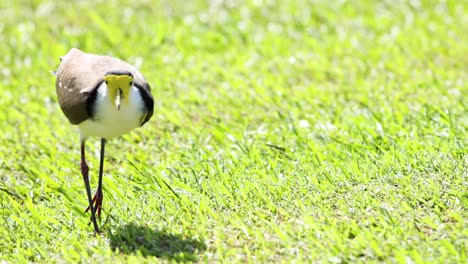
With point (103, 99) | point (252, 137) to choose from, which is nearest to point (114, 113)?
point (103, 99)

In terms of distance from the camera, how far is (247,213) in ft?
17.8

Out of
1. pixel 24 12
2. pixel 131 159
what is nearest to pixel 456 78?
pixel 131 159

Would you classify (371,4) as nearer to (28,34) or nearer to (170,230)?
(28,34)

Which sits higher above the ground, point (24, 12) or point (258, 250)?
point (24, 12)

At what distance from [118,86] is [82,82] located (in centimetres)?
48

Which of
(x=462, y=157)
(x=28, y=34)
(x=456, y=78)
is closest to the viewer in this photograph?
(x=462, y=157)

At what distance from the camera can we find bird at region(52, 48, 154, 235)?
16.2ft

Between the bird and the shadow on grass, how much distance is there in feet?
0.73

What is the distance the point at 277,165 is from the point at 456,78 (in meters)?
2.75

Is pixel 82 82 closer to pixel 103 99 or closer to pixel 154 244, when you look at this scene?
pixel 103 99

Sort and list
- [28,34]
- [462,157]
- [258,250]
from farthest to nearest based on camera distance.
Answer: [28,34] < [462,157] < [258,250]

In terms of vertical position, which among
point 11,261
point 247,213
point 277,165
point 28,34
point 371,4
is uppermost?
point 371,4

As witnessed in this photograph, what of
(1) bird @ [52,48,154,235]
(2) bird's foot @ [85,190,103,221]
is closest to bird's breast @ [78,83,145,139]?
(1) bird @ [52,48,154,235]

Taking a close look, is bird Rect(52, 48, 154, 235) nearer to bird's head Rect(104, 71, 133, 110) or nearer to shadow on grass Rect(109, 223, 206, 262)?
bird's head Rect(104, 71, 133, 110)
